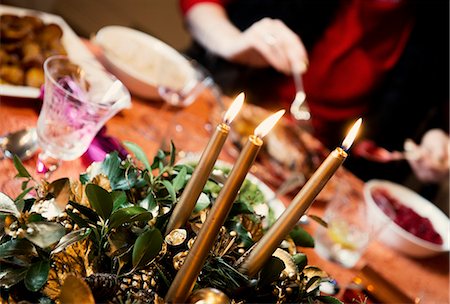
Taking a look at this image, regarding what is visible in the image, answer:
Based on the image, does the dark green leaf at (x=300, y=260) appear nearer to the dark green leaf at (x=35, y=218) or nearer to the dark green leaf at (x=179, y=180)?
the dark green leaf at (x=179, y=180)

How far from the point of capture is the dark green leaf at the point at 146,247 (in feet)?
1.44

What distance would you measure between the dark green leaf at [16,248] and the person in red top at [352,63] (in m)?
1.21

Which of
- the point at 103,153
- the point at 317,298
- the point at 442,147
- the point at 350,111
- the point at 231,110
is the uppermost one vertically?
the point at 231,110

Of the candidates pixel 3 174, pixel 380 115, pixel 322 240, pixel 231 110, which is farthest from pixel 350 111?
pixel 231 110

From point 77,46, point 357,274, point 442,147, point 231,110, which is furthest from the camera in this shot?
point 442,147

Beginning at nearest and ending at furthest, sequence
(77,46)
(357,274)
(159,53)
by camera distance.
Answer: (357,274) < (77,46) < (159,53)

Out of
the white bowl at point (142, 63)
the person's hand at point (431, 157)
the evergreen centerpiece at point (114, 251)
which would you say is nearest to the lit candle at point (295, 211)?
the evergreen centerpiece at point (114, 251)

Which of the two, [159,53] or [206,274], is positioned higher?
[206,274]

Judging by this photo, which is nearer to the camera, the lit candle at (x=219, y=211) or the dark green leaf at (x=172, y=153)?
the lit candle at (x=219, y=211)

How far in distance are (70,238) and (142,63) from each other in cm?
92

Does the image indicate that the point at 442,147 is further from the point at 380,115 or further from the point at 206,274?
the point at 206,274

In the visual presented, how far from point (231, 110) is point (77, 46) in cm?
91

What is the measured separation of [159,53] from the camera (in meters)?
1.39

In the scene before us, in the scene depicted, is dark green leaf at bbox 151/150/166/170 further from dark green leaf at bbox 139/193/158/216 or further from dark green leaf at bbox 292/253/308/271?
dark green leaf at bbox 292/253/308/271
